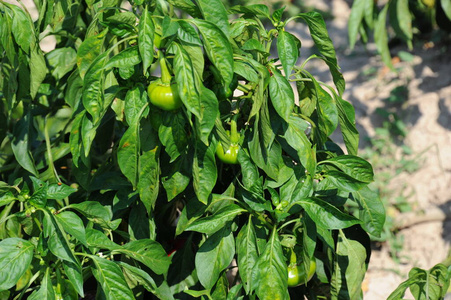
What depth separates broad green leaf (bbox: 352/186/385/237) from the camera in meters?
1.24

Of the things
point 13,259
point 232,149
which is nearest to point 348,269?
point 232,149

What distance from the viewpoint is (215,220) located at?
1.13 meters

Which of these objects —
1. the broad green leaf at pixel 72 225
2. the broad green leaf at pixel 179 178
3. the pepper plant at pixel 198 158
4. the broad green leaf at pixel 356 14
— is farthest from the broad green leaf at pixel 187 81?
the broad green leaf at pixel 356 14

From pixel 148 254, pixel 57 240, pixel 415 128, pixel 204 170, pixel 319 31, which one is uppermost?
pixel 319 31

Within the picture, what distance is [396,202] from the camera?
2.65 meters

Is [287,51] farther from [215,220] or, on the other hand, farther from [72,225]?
[72,225]

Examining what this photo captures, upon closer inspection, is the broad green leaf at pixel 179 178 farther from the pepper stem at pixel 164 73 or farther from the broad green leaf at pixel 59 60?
the broad green leaf at pixel 59 60

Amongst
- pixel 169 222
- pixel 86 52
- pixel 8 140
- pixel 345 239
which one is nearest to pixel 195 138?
pixel 86 52

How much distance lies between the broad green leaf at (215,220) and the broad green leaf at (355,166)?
0.21 m

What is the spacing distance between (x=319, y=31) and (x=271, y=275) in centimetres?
48

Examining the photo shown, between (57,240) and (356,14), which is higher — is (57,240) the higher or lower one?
the higher one

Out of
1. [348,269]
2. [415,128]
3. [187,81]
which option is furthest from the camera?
[415,128]

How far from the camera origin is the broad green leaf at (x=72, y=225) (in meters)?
1.04

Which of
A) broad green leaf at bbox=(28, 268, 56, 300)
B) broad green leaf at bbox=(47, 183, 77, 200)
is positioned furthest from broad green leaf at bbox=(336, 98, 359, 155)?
broad green leaf at bbox=(28, 268, 56, 300)
